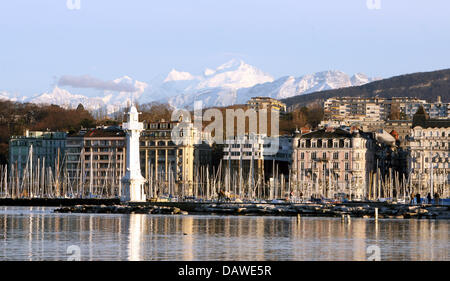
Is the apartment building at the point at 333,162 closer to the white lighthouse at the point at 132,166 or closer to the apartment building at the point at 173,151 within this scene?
the apartment building at the point at 173,151

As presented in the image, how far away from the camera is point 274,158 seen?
5423 inches

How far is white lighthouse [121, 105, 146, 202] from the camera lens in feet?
320

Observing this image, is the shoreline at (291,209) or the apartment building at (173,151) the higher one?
the apartment building at (173,151)

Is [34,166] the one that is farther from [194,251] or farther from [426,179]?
[194,251]

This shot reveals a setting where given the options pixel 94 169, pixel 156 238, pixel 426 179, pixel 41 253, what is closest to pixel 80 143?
pixel 94 169

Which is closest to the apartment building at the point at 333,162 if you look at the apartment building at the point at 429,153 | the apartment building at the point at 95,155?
the apartment building at the point at 429,153

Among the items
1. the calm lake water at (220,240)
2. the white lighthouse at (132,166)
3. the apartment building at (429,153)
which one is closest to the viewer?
the calm lake water at (220,240)

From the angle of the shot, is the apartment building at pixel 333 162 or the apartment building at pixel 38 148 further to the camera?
the apartment building at pixel 38 148

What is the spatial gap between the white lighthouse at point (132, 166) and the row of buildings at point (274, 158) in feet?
59.3

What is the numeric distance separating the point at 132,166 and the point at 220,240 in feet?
155

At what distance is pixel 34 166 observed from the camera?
150 meters

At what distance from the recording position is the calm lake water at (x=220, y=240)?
42906 millimetres
